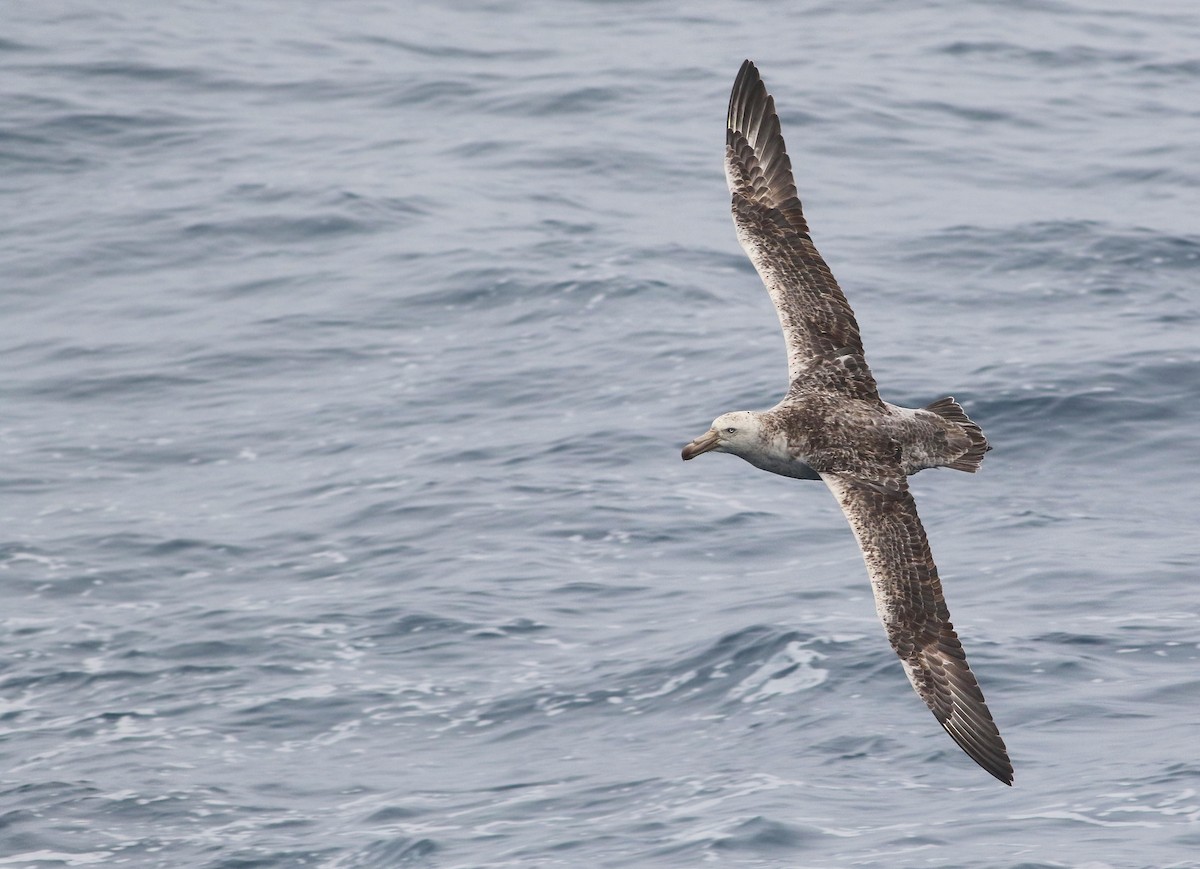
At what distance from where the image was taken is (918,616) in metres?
13.5

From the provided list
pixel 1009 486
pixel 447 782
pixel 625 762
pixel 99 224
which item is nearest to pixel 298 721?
pixel 447 782

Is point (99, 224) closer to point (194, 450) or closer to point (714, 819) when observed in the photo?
point (194, 450)

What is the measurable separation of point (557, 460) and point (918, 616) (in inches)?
372

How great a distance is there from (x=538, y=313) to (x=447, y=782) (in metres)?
9.32

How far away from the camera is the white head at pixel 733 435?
13734 mm

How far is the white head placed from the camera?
45.1 feet

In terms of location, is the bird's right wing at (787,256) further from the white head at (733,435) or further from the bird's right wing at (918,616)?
the bird's right wing at (918,616)

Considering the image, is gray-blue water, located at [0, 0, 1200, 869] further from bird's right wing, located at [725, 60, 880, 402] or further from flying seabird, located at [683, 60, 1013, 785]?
bird's right wing, located at [725, 60, 880, 402]

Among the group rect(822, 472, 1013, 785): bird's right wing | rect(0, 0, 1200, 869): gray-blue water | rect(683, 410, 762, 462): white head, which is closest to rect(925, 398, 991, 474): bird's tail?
rect(822, 472, 1013, 785): bird's right wing

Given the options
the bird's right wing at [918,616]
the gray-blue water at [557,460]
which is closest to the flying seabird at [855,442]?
the bird's right wing at [918,616]

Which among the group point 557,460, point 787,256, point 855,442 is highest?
point 787,256

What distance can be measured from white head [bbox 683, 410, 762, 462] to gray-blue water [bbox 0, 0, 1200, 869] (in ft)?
13.0

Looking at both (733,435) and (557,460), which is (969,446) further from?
(557,460)

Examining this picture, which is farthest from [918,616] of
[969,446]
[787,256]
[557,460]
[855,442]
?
[557,460]
